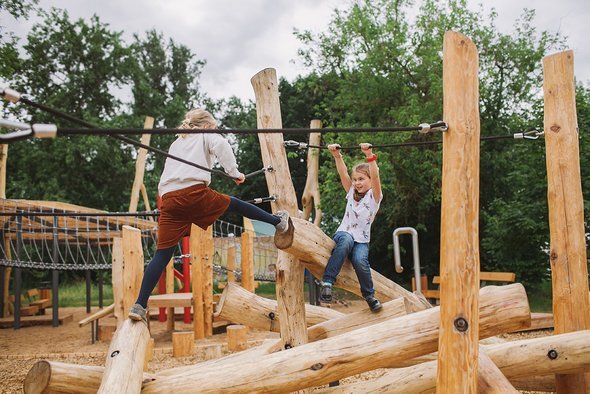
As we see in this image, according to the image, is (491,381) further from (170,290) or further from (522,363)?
(170,290)

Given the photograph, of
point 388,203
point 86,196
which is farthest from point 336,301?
point 86,196

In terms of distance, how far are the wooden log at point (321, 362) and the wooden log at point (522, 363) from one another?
463 mm

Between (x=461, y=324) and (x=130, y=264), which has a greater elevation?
(x=130, y=264)

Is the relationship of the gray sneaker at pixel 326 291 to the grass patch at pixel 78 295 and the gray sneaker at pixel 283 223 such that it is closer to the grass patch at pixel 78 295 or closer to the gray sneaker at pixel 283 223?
the gray sneaker at pixel 283 223

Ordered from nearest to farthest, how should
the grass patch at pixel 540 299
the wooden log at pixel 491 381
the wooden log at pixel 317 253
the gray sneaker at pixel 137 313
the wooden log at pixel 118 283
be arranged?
the wooden log at pixel 491 381
the gray sneaker at pixel 137 313
the wooden log at pixel 317 253
the wooden log at pixel 118 283
the grass patch at pixel 540 299

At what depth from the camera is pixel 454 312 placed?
2.94 meters

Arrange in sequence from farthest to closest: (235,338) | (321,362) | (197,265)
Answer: (197,265), (235,338), (321,362)

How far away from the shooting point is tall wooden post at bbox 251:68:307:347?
399 centimetres

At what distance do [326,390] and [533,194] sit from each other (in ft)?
33.6

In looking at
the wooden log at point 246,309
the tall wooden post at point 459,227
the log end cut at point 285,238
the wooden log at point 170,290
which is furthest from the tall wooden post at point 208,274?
the tall wooden post at point 459,227

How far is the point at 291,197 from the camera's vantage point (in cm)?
413

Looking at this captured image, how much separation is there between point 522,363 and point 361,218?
1.52 m

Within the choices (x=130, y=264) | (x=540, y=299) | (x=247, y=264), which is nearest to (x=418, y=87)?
(x=540, y=299)

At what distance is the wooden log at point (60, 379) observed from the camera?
3221 mm
